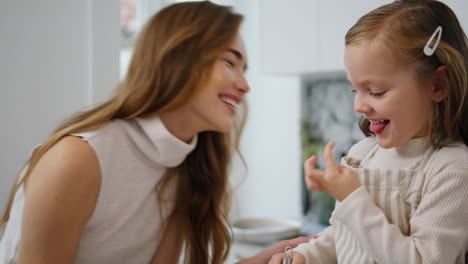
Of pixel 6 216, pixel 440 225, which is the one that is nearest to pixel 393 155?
pixel 440 225

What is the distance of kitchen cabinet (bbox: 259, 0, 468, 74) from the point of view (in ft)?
6.88

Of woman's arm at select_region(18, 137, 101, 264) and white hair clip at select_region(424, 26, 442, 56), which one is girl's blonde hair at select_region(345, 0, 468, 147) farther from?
→ woman's arm at select_region(18, 137, 101, 264)

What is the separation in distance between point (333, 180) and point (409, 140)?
220mm

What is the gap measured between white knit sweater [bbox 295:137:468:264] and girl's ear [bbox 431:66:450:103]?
0.32 feet

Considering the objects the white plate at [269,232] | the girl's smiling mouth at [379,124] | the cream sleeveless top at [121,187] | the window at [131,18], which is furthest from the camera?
the window at [131,18]

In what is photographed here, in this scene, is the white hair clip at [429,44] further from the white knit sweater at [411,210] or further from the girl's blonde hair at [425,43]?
the white knit sweater at [411,210]

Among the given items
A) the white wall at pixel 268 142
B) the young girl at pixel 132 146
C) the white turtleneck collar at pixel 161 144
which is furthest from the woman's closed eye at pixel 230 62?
the white wall at pixel 268 142

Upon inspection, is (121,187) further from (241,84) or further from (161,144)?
(241,84)

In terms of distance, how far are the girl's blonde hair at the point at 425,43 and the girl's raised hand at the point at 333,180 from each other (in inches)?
8.1

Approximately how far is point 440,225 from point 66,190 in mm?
778

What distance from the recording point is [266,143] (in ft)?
9.89

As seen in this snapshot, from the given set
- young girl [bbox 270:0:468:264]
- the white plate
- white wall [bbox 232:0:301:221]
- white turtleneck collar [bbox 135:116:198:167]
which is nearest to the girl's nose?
young girl [bbox 270:0:468:264]

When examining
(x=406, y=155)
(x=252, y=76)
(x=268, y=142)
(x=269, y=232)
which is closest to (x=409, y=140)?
(x=406, y=155)

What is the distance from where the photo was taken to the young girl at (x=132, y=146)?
92cm
